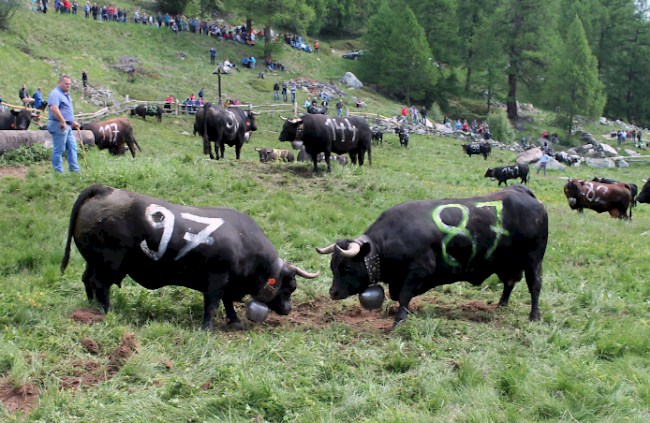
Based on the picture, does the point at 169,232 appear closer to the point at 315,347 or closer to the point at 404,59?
the point at 315,347

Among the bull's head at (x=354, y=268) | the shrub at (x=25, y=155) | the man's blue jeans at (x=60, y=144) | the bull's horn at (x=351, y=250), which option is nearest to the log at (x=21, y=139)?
the shrub at (x=25, y=155)

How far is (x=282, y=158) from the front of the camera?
64.7 feet

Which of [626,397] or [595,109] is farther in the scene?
[595,109]

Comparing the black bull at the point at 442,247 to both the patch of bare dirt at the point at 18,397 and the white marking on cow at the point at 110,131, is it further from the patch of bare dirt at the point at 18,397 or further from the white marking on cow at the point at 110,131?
the white marking on cow at the point at 110,131

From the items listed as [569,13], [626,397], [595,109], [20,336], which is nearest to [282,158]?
[20,336]

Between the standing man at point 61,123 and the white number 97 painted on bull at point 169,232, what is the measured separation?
540cm

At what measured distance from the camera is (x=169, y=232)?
213 inches

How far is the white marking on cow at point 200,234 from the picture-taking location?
5.48 meters

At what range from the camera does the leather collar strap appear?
5988mm

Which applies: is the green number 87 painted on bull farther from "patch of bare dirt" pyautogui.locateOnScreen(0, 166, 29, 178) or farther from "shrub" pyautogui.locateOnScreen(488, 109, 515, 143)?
"shrub" pyautogui.locateOnScreen(488, 109, 515, 143)

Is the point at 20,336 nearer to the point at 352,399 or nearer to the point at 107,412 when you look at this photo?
the point at 107,412

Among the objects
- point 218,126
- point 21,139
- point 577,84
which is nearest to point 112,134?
point 218,126

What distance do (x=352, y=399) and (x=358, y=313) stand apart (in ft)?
8.05

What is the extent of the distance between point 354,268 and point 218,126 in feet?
36.5
